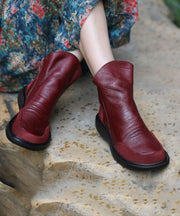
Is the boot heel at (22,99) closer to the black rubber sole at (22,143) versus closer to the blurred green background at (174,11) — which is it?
the black rubber sole at (22,143)

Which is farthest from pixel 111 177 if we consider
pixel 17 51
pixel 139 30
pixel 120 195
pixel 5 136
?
pixel 139 30

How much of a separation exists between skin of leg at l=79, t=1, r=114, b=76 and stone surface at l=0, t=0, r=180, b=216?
0.29 m

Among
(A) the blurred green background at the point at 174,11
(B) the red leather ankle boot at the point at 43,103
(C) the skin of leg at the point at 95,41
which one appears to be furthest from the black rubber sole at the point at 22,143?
(A) the blurred green background at the point at 174,11

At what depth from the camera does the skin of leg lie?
1245 millimetres

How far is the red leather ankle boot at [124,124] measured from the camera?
1.16 metres

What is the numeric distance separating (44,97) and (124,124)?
0.32 m

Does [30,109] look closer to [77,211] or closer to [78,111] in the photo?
[78,111]

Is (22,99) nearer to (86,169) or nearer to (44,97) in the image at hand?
A: (44,97)

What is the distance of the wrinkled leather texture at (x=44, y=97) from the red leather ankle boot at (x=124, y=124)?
0.43 feet

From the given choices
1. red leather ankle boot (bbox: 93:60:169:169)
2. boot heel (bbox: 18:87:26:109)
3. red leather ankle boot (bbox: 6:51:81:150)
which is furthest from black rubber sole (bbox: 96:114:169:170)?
boot heel (bbox: 18:87:26:109)

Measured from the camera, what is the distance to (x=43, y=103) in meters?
1.26

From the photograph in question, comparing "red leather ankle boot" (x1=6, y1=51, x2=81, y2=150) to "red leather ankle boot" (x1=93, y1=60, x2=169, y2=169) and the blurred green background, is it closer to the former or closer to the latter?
"red leather ankle boot" (x1=93, y1=60, x2=169, y2=169)

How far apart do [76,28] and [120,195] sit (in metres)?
0.64

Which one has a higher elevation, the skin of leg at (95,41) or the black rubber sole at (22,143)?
the skin of leg at (95,41)
